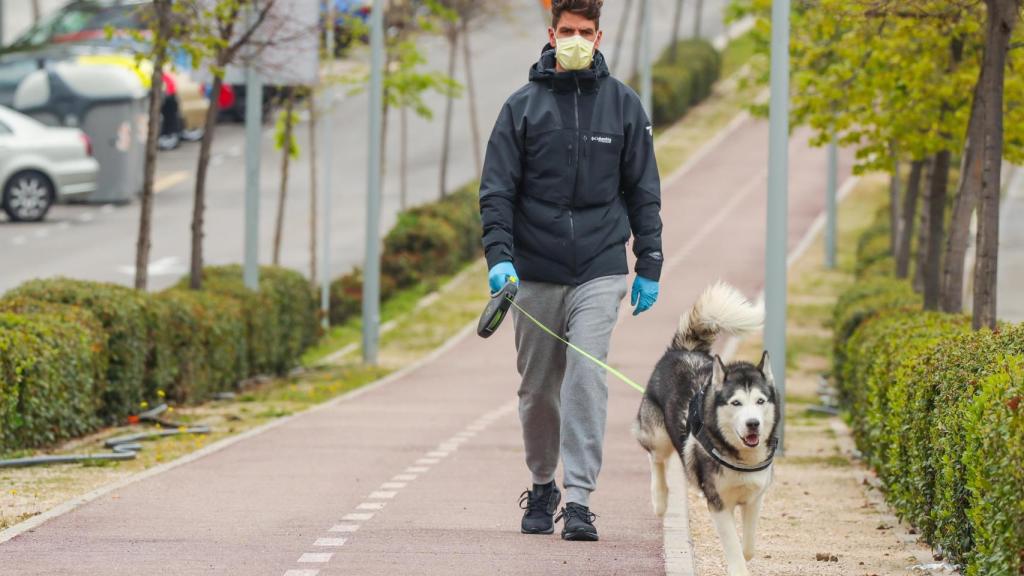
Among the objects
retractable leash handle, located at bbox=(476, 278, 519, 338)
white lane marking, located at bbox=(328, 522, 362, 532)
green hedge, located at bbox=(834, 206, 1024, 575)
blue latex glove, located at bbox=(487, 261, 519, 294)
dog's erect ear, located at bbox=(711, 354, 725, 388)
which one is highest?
blue latex glove, located at bbox=(487, 261, 519, 294)

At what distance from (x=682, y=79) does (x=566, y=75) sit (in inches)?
1888

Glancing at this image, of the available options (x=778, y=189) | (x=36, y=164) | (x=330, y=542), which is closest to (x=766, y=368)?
(x=330, y=542)

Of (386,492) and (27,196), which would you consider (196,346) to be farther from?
(27,196)

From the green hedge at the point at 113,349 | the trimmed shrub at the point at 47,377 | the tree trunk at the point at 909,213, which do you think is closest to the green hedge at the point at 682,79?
the tree trunk at the point at 909,213

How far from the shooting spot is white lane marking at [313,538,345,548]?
9.05 metres

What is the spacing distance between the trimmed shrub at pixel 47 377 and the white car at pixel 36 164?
20.5 metres

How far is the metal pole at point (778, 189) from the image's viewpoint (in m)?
15.9

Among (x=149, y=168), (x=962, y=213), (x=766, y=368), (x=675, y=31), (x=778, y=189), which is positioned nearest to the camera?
(x=766, y=368)

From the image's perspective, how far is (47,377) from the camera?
14258 millimetres

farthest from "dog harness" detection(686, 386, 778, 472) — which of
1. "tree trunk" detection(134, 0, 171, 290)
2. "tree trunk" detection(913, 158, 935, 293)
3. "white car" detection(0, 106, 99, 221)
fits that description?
"white car" detection(0, 106, 99, 221)

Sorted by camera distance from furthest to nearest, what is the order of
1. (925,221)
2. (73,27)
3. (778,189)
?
(73,27) → (925,221) → (778,189)

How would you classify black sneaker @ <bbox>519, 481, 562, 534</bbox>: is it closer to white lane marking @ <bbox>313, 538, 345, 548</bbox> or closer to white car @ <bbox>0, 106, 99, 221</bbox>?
white lane marking @ <bbox>313, 538, 345, 548</bbox>

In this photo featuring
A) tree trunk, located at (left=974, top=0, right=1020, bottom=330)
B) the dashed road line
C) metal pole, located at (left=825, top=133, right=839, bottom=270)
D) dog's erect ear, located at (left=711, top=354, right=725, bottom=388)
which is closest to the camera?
dog's erect ear, located at (left=711, top=354, right=725, bottom=388)

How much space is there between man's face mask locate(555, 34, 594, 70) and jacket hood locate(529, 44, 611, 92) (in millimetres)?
64
